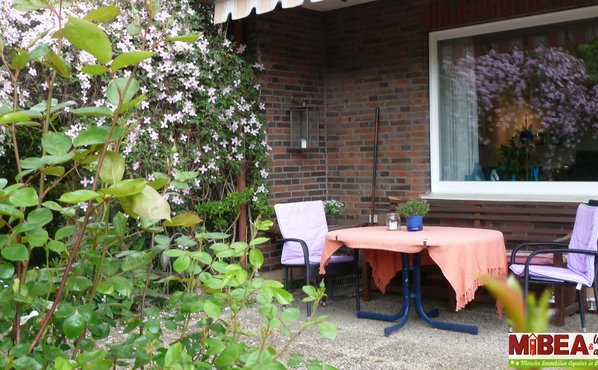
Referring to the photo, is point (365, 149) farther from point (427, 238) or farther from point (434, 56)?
point (427, 238)

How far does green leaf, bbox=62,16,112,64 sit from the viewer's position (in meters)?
1.27

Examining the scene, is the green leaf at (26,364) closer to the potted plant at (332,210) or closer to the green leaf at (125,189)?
the green leaf at (125,189)

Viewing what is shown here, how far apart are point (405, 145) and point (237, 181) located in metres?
1.79

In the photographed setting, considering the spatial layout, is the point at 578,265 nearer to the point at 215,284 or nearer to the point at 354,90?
the point at 354,90

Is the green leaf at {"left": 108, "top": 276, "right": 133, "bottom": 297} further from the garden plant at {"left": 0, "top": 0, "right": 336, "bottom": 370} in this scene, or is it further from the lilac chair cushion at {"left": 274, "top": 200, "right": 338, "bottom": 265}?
the lilac chair cushion at {"left": 274, "top": 200, "right": 338, "bottom": 265}

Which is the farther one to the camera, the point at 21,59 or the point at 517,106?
the point at 517,106

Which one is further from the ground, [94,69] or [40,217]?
[94,69]

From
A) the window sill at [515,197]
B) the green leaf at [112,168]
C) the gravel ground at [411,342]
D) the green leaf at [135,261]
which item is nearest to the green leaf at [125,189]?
the green leaf at [112,168]

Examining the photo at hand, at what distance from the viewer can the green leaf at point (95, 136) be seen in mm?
1464

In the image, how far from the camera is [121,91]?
150cm

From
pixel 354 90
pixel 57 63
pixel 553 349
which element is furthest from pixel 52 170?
pixel 354 90

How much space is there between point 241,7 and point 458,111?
2.43m

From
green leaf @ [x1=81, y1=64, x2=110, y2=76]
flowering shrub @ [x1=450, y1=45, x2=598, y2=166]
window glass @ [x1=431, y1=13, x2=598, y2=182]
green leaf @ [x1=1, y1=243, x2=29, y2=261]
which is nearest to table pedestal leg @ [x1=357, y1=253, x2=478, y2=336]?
window glass @ [x1=431, y1=13, x2=598, y2=182]

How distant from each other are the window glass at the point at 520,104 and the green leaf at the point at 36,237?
5531 mm
